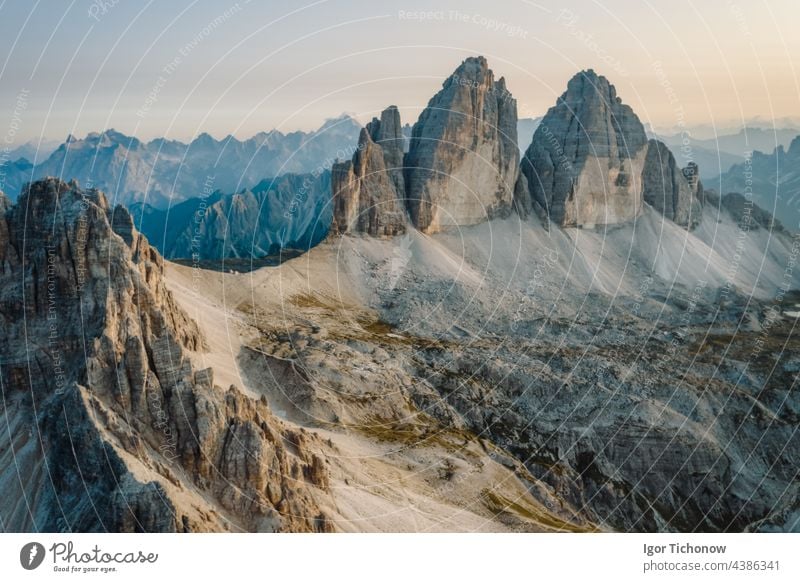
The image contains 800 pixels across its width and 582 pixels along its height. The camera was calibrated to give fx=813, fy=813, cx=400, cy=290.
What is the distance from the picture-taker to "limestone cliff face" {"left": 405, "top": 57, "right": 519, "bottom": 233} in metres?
159

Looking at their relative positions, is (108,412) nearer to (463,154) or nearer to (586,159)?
(463,154)

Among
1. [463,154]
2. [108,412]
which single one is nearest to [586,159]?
[463,154]

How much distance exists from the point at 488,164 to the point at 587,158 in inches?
1033

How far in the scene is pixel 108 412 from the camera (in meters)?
58.4

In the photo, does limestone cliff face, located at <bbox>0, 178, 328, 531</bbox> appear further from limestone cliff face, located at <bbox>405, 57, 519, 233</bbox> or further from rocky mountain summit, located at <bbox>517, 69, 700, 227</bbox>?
rocky mountain summit, located at <bbox>517, 69, 700, 227</bbox>

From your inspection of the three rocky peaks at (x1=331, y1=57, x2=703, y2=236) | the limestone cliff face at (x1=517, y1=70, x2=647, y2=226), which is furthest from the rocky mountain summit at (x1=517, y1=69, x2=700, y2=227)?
the three rocky peaks at (x1=331, y1=57, x2=703, y2=236)

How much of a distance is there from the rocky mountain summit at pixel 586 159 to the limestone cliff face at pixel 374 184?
105 feet

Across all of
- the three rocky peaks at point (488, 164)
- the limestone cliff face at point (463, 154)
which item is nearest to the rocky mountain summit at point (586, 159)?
the three rocky peaks at point (488, 164)

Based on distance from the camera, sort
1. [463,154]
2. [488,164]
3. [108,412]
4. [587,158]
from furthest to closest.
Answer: [587,158]
[488,164]
[463,154]
[108,412]

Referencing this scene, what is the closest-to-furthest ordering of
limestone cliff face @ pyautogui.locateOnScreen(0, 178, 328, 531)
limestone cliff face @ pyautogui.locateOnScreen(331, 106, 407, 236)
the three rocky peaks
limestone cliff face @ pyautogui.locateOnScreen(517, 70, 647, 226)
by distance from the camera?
1. limestone cliff face @ pyautogui.locateOnScreen(0, 178, 328, 531)
2. limestone cliff face @ pyautogui.locateOnScreen(331, 106, 407, 236)
3. the three rocky peaks
4. limestone cliff face @ pyautogui.locateOnScreen(517, 70, 647, 226)

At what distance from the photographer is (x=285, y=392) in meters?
92.4

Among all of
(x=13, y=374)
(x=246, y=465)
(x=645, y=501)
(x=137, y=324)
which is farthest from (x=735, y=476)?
(x=13, y=374)

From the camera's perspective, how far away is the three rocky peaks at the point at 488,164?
15262 cm

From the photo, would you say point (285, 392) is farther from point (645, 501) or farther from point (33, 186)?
point (645, 501)
